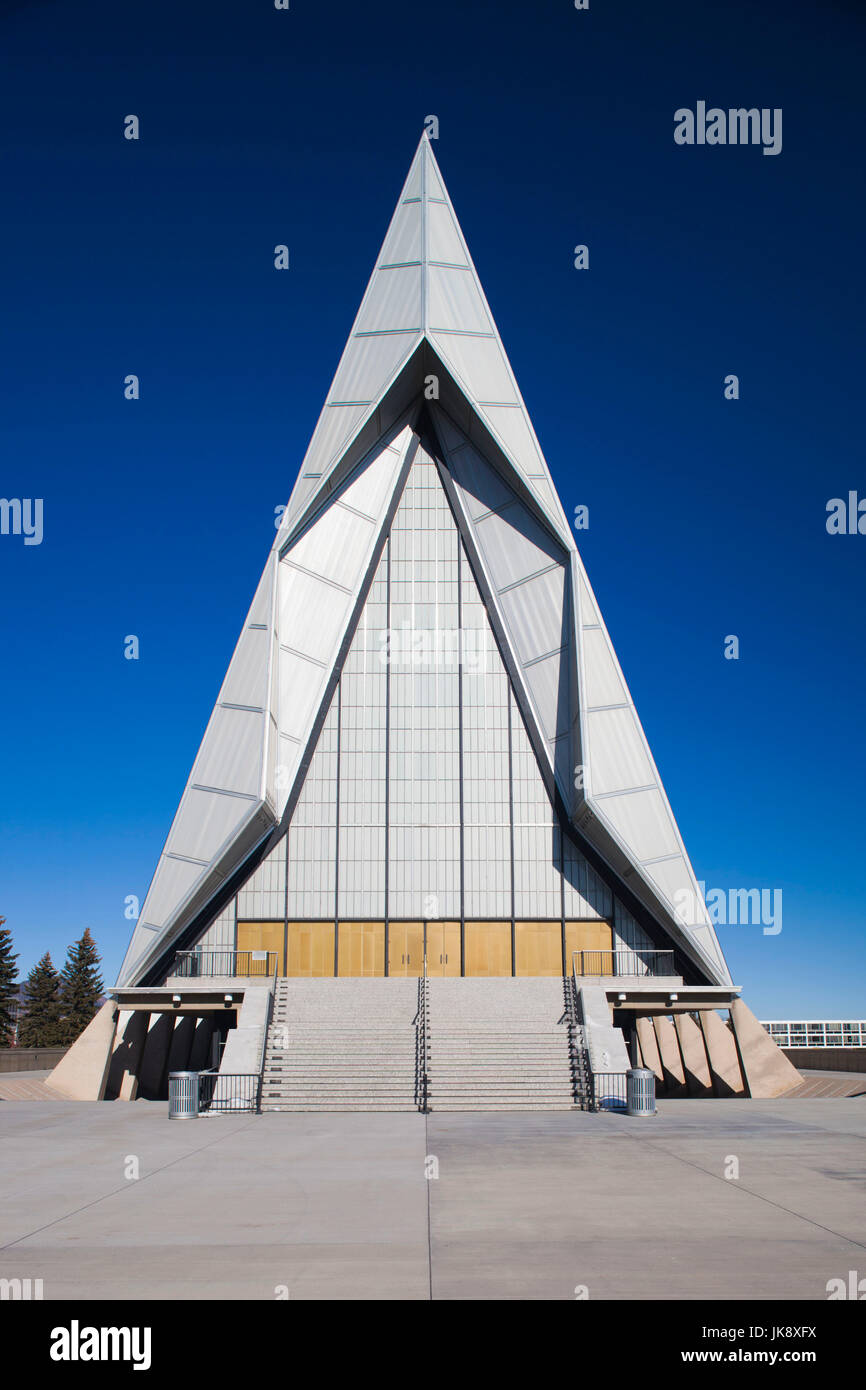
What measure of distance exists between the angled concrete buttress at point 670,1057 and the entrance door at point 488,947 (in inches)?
216

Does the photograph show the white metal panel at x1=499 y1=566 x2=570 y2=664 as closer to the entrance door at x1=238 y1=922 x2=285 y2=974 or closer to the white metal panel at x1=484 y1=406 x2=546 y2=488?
the white metal panel at x1=484 y1=406 x2=546 y2=488

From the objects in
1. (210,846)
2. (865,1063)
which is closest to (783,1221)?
(210,846)

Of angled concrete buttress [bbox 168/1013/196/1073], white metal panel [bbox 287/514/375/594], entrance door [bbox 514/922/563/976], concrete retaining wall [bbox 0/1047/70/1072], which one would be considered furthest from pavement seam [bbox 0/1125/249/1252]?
concrete retaining wall [bbox 0/1047/70/1072]

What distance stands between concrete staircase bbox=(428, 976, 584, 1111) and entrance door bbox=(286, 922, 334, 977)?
6.99m

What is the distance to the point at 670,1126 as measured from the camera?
57.4ft

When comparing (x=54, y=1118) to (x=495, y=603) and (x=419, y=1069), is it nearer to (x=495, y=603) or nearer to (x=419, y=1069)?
(x=419, y=1069)

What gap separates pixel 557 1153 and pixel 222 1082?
10.3 m

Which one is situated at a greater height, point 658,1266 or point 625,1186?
point 658,1266

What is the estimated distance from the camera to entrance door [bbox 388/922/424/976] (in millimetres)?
33750

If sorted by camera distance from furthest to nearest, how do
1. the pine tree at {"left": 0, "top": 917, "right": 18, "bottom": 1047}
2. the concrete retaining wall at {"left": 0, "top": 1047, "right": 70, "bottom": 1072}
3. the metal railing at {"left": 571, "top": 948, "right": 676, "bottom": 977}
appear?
the pine tree at {"left": 0, "top": 917, "right": 18, "bottom": 1047} < the concrete retaining wall at {"left": 0, "top": 1047, "right": 70, "bottom": 1072} < the metal railing at {"left": 571, "top": 948, "right": 676, "bottom": 977}

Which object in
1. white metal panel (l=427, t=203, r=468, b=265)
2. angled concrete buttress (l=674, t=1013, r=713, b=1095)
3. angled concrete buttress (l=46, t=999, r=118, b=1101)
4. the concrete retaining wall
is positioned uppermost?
white metal panel (l=427, t=203, r=468, b=265)

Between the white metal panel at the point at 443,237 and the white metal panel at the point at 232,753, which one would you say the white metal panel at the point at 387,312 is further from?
the white metal panel at the point at 232,753

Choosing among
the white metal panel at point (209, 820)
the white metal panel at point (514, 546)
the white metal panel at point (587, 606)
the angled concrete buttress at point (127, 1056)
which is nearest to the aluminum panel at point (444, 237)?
the white metal panel at point (514, 546)

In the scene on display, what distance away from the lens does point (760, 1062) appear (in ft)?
86.6
